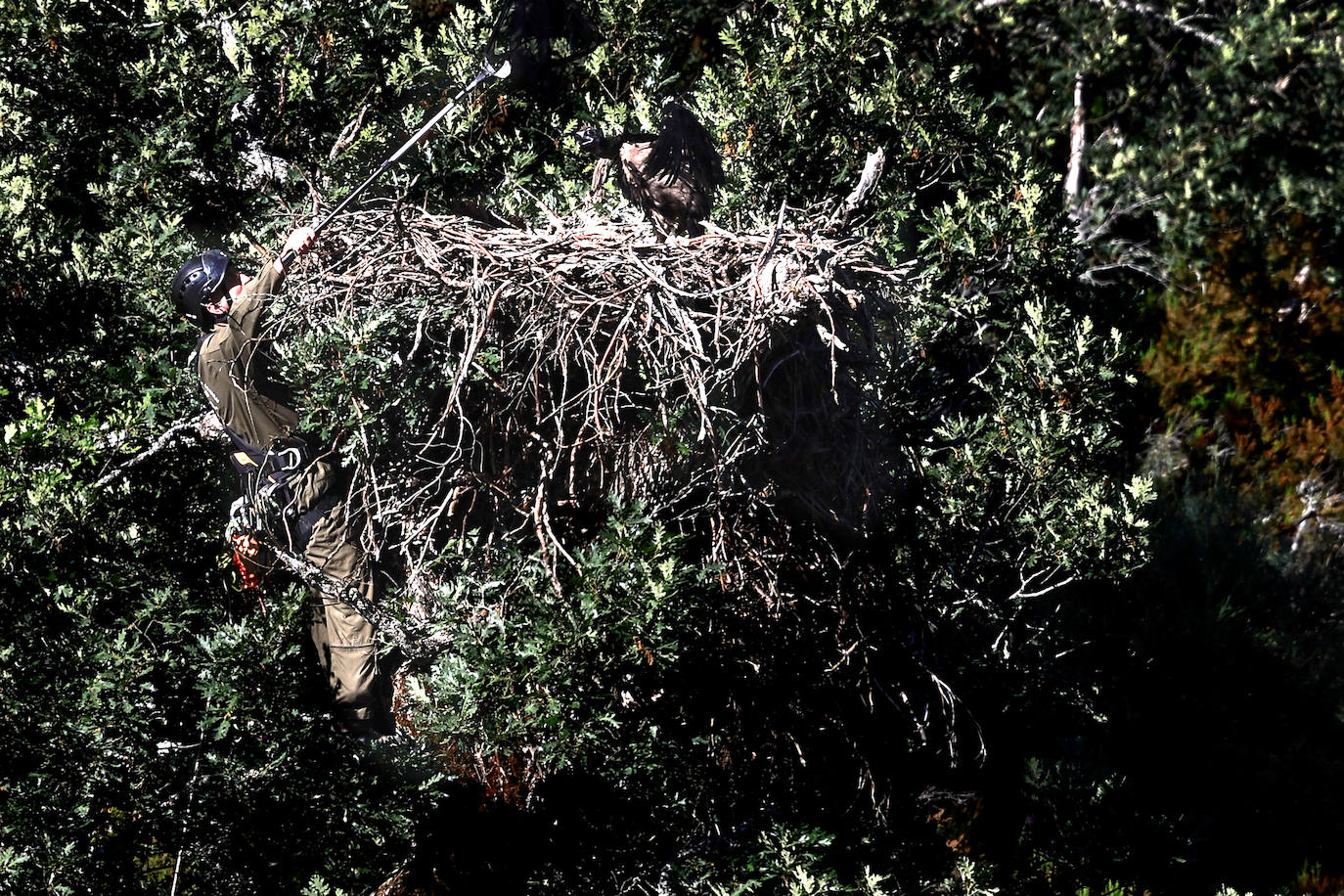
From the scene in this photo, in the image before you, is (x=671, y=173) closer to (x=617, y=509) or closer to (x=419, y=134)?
(x=419, y=134)

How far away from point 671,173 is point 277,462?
6.84ft

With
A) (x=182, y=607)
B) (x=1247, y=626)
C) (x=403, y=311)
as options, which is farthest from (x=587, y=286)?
(x=1247, y=626)

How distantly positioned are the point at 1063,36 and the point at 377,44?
4.31m

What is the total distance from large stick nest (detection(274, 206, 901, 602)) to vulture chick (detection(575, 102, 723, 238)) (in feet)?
1.22

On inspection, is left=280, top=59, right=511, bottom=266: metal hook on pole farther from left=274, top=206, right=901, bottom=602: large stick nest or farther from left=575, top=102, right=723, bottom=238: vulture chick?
left=575, top=102, right=723, bottom=238: vulture chick

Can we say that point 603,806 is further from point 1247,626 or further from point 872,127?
point 1247,626

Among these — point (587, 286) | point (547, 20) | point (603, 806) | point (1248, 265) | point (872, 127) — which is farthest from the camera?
point (1248, 265)

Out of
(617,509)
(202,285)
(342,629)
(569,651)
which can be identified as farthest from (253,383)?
(569,651)

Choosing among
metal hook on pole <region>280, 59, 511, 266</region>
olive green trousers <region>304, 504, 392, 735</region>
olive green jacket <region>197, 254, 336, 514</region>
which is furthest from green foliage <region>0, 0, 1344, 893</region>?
metal hook on pole <region>280, 59, 511, 266</region>

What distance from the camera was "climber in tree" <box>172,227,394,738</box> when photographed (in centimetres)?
450

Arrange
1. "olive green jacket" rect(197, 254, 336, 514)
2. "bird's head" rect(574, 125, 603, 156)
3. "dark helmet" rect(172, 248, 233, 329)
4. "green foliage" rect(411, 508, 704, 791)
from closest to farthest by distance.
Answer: "green foliage" rect(411, 508, 704, 791) < "olive green jacket" rect(197, 254, 336, 514) < "dark helmet" rect(172, 248, 233, 329) < "bird's head" rect(574, 125, 603, 156)

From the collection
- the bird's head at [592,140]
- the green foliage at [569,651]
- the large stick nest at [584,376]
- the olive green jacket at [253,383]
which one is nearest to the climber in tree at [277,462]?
the olive green jacket at [253,383]

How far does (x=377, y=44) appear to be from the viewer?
19.7ft

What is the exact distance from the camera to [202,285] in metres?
4.59
